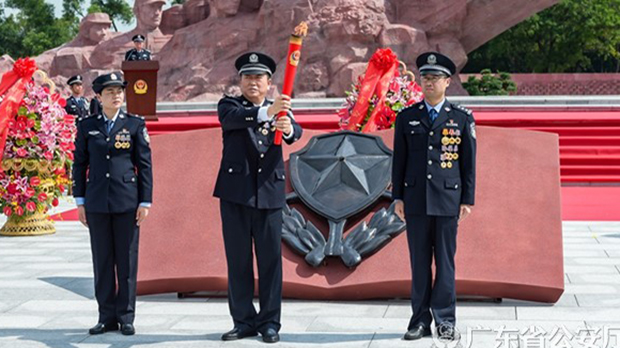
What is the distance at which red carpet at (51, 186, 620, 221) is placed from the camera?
34.6 feet

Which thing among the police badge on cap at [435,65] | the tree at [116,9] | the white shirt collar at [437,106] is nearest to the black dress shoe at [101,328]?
the white shirt collar at [437,106]

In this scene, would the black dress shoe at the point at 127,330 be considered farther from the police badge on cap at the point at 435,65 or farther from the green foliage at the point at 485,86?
the green foliage at the point at 485,86

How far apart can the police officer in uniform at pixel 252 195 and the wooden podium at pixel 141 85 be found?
402 inches

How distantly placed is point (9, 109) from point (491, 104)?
40.6ft

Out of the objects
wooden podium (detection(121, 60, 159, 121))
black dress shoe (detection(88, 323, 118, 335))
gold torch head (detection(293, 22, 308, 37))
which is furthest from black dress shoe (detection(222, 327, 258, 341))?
wooden podium (detection(121, 60, 159, 121))

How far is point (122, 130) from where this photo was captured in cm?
511

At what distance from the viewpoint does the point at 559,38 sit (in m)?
39.8

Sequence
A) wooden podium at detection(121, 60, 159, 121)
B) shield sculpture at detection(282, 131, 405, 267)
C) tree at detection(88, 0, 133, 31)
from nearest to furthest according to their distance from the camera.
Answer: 1. shield sculpture at detection(282, 131, 405, 267)
2. wooden podium at detection(121, 60, 159, 121)
3. tree at detection(88, 0, 133, 31)

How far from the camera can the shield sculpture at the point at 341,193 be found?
234 inches

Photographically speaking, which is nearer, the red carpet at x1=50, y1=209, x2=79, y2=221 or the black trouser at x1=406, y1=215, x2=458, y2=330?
the black trouser at x1=406, y1=215, x2=458, y2=330

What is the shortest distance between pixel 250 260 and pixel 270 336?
1.45ft

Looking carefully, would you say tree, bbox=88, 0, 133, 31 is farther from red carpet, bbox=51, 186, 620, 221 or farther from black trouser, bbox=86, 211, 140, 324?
black trouser, bbox=86, 211, 140, 324

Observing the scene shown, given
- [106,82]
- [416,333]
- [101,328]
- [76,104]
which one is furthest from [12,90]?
[416,333]

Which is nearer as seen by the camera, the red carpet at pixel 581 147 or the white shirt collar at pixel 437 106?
the white shirt collar at pixel 437 106
